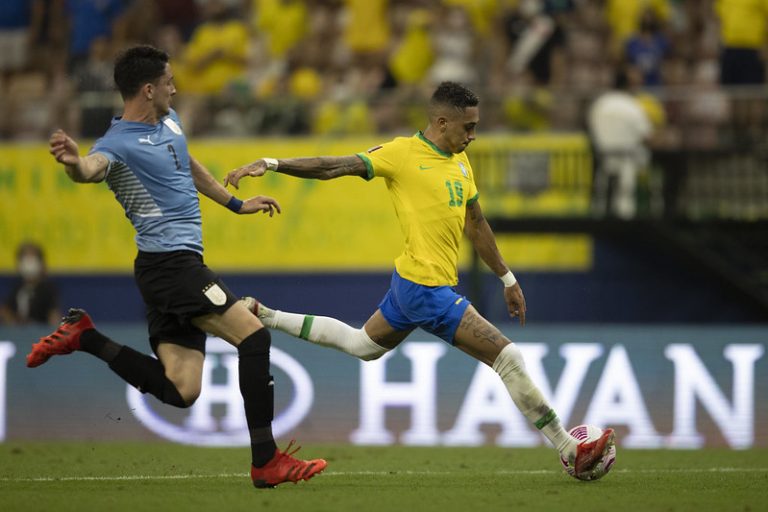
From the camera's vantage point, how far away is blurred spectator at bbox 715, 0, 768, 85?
15359mm

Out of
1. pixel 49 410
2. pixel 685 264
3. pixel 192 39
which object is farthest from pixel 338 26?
pixel 49 410

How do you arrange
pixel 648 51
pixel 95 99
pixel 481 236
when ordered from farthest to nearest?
pixel 95 99
pixel 648 51
pixel 481 236

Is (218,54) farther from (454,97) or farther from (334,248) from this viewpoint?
(454,97)

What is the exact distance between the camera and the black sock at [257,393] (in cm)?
817

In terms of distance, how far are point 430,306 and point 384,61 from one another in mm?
8245

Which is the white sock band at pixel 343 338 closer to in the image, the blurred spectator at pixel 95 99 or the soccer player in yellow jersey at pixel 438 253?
the soccer player in yellow jersey at pixel 438 253

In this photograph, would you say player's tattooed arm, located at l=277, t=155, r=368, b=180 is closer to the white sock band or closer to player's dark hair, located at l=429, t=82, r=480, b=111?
player's dark hair, located at l=429, t=82, r=480, b=111

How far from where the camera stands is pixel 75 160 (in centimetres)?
737

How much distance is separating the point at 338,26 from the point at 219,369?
18.8 ft

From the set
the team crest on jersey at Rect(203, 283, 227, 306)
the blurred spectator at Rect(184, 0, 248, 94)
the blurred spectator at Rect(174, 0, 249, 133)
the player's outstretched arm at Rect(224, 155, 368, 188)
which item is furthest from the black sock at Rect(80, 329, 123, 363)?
the blurred spectator at Rect(184, 0, 248, 94)

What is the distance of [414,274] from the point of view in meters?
8.74

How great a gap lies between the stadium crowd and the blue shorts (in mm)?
6595

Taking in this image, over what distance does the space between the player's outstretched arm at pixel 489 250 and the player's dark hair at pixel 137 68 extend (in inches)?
86.2

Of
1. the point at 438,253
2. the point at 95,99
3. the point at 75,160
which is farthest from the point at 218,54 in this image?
the point at 75,160
